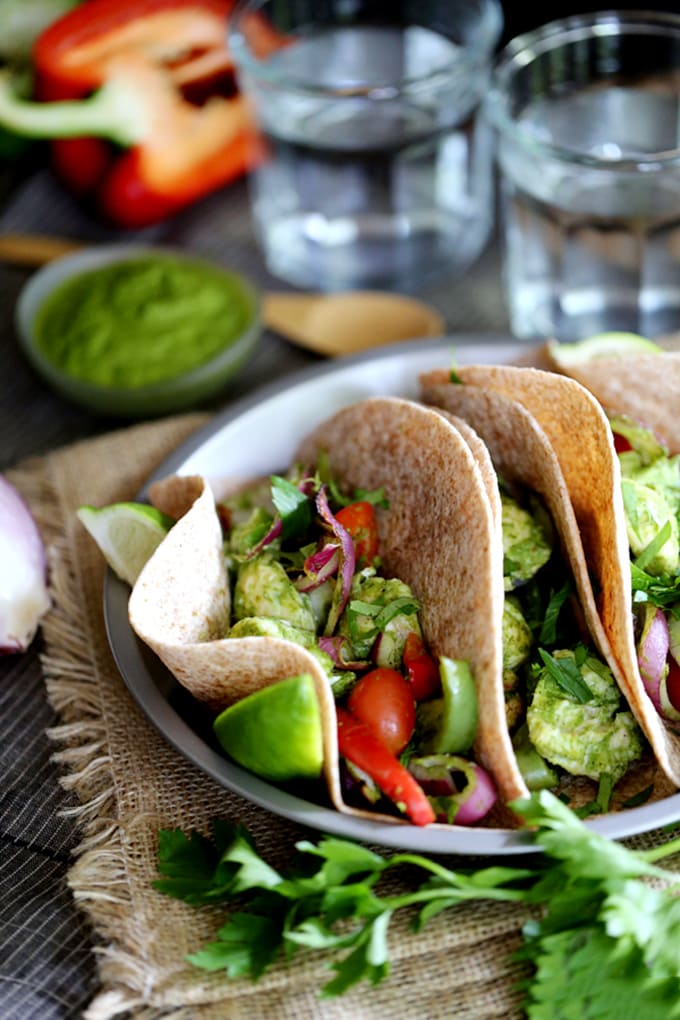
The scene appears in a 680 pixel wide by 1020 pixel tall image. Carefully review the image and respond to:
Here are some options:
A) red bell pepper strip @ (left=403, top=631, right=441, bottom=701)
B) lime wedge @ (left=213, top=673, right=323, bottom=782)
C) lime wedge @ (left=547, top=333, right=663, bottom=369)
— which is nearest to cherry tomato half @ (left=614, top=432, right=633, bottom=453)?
lime wedge @ (left=547, top=333, right=663, bottom=369)

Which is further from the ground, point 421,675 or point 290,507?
point 290,507

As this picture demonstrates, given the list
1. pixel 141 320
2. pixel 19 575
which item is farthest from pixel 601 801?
pixel 141 320

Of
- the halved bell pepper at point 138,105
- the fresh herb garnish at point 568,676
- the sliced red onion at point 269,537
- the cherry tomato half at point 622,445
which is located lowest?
the fresh herb garnish at point 568,676

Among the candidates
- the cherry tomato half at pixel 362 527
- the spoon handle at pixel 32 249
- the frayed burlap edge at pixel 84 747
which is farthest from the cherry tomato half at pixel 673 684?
the spoon handle at pixel 32 249

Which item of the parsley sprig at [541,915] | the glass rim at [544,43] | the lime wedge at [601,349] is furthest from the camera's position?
the glass rim at [544,43]

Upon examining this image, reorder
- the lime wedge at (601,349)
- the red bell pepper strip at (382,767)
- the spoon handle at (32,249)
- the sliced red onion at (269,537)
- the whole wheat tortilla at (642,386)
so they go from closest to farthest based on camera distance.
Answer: the red bell pepper strip at (382,767)
the sliced red onion at (269,537)
the whole wheat tortilla at (642,386)
the lime wedge at (601,349)
the spoon handle at (32,249)

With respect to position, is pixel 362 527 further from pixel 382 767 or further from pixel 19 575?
pixel 19 575

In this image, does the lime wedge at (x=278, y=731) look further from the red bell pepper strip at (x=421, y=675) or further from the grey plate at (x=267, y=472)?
the red bell pepper strip at (x=421, y=675)

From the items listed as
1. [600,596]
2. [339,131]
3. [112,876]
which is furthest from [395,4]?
[112,876]

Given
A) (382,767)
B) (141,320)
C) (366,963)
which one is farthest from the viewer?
(141,320)
